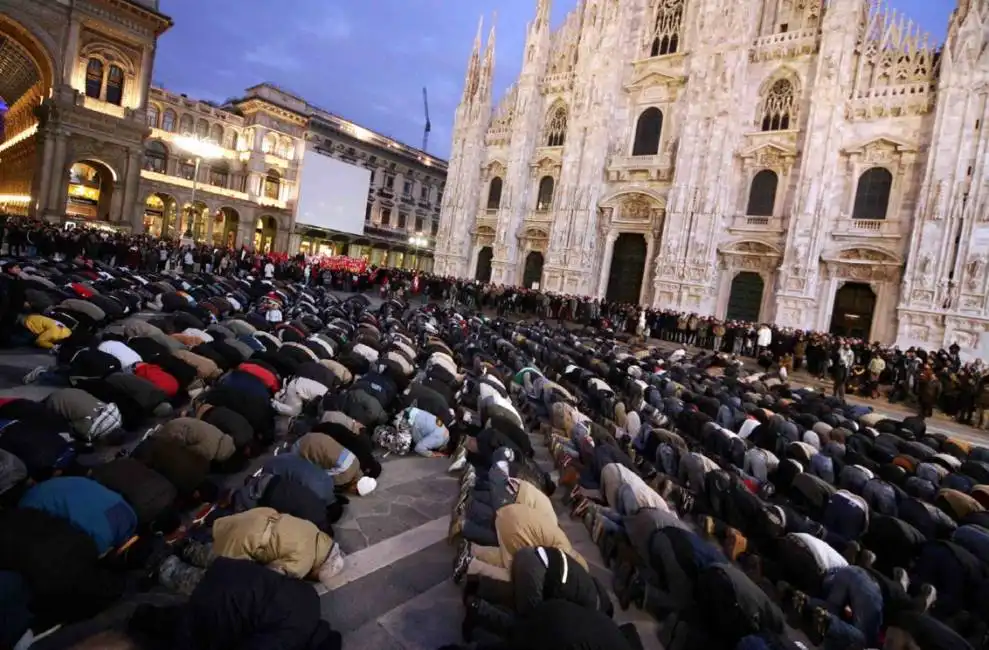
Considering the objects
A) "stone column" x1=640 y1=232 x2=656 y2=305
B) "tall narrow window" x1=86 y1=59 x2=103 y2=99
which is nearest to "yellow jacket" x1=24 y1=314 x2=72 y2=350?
"stone column" x1=640 y1=232 x2=656 y2=305

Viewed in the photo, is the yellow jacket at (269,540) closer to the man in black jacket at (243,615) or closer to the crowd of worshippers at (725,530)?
the man in black jacket at (243,615)

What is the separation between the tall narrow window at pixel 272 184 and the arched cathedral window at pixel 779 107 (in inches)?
1332

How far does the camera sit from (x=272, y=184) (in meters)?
41.6

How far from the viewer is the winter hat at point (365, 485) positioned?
568 cm

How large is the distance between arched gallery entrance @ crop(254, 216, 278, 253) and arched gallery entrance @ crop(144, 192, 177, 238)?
19.4ft

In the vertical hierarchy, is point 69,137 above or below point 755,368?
above

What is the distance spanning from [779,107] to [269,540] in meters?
27.2

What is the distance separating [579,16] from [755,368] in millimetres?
22931

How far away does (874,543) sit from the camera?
5559 mm

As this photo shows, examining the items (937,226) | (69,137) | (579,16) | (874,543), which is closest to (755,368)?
(937,226)

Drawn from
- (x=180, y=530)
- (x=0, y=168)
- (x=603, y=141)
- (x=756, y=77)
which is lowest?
(x=180, y=530)

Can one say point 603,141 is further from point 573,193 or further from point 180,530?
point 180,530

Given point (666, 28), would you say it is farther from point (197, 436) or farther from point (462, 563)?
point (462, 563)

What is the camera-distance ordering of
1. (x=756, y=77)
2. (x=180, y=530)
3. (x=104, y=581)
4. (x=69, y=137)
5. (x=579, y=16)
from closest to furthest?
(x=104, y=581)
(x=180, y=530)
(x=756, y=77)
(x=69, y=137)
(x=579, y=16)
